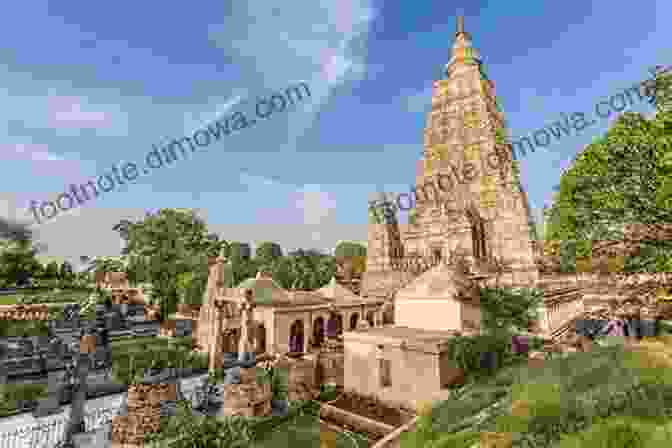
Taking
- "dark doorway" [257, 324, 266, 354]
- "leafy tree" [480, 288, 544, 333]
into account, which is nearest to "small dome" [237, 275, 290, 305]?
"dark doorway" [257, 324, 266, 354]

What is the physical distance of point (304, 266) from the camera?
1868 inches

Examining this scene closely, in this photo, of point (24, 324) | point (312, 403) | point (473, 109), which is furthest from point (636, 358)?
point (24, 324)

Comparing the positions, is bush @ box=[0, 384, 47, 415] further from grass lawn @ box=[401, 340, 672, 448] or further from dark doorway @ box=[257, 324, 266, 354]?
grass lawn @ box=[401, 340, 672, 448]

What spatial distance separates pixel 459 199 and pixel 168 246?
40.4 metres

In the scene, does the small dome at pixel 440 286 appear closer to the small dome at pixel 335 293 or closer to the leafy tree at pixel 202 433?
the small dome at pixel 335 293

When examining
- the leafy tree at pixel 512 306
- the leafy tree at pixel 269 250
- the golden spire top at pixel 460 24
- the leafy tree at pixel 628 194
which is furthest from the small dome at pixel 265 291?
the leafy tree at pixel 269 250

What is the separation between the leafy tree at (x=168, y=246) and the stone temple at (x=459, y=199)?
21616 millimetres

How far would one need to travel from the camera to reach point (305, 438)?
11.0m

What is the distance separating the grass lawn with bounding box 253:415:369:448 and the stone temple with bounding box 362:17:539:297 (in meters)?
19.6

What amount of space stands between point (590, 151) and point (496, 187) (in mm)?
19734

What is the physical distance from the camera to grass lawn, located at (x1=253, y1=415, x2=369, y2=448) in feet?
34.7

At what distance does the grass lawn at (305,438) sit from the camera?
1056cm

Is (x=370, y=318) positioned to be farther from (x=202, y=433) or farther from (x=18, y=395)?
(x=202, y=433)

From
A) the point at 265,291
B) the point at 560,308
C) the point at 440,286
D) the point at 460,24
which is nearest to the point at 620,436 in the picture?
the point at 440,286
